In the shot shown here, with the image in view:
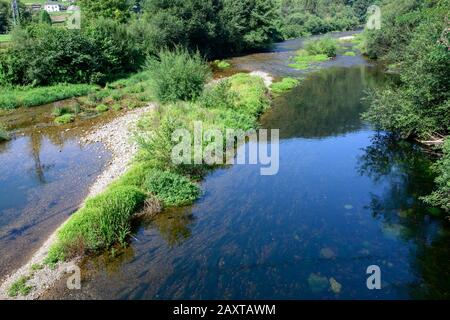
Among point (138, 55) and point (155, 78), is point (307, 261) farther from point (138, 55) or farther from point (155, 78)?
point (138, 55)

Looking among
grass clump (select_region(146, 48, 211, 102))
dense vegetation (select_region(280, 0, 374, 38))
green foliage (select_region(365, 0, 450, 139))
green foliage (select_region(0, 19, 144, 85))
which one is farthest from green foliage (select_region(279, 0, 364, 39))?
green foliage (select_region(365, 0, 450, 139))

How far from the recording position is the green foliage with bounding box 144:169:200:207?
55.1 ft

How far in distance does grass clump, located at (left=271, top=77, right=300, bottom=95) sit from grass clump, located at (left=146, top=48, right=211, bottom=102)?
1083cm

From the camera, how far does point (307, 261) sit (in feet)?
43.2

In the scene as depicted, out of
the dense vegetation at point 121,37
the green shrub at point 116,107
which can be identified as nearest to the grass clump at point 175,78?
the green shrub at point 116,107

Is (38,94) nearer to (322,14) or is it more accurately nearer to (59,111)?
(59,111)

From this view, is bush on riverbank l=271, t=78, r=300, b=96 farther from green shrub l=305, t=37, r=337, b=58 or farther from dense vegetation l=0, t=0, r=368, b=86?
green shrub l=305, t=37, r=337, b=58

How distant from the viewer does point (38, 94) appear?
33812 mm

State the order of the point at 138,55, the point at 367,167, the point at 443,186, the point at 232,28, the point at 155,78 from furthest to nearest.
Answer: the point at 232,28, the point at 138,55, the point at 155,78, the point at 367,167, the point at 443,186
